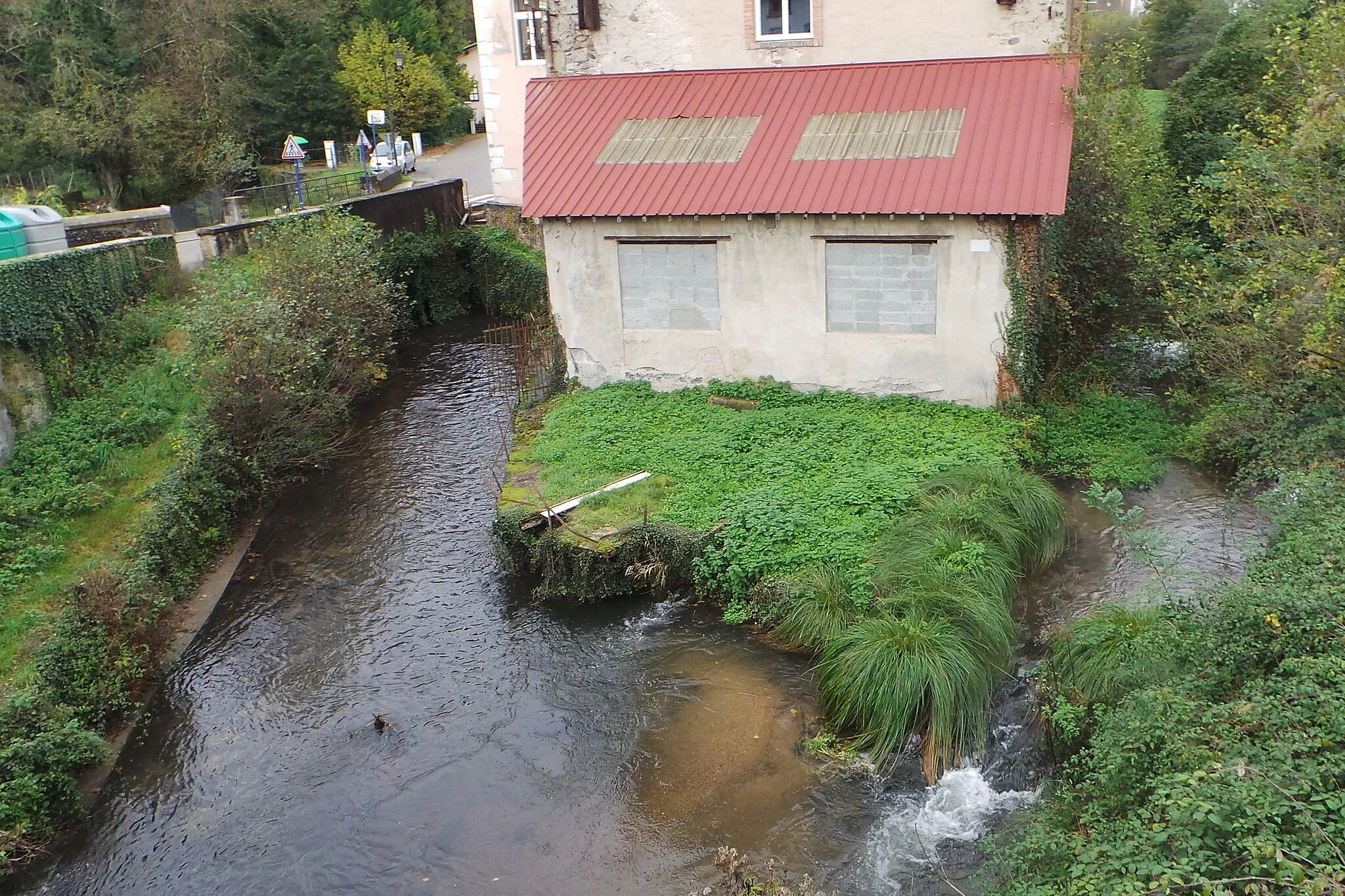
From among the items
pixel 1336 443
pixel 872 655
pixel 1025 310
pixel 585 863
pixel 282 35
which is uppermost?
pixel 282 35

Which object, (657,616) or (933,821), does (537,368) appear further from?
(933,821)

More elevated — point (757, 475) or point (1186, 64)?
point (1186, 64)

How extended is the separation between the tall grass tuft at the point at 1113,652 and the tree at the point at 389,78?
3751 centimetres

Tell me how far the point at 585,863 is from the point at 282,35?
3748 centimetres

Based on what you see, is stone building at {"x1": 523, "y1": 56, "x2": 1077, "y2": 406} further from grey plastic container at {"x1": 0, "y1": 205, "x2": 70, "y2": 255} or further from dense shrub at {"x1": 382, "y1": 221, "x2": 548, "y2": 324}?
grey plastic container at {"x1": 0, "y1": 205, "x2": 70, "y2": 255}

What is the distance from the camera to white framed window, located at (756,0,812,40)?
17.8 metres

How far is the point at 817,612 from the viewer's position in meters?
11.1

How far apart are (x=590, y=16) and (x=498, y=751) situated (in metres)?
13.9

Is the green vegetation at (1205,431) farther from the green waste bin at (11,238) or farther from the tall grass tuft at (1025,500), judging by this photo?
the green waste bin at (11,238)

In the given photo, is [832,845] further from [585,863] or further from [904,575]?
[904,575]

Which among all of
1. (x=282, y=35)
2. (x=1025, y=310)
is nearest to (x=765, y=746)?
(x=1025, y=310)

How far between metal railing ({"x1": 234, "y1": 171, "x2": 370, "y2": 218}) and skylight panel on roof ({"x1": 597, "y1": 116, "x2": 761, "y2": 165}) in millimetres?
10989

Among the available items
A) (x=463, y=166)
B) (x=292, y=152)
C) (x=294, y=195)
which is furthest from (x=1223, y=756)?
(x=463, y=166)

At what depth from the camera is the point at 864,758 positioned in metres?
9.66
